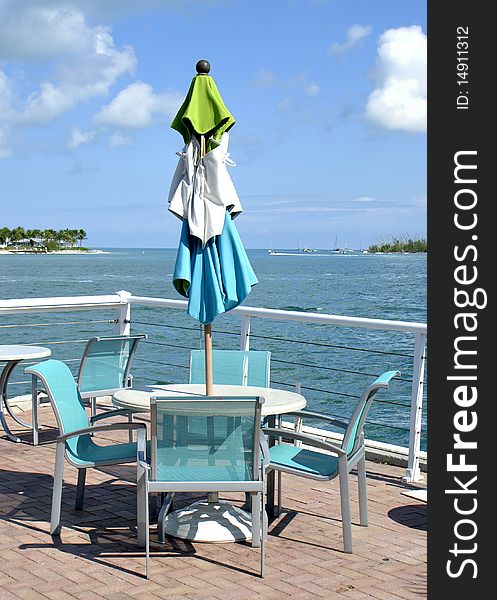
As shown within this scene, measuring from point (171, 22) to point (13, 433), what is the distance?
27.1ft

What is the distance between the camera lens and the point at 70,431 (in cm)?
507

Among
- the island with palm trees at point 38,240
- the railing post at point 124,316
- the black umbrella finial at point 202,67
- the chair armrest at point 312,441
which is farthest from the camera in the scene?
the island with palm trees at point 38,240

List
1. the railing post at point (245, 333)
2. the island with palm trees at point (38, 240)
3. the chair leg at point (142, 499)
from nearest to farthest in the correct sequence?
the chair leg at point (142, 499) < the railing post at point (245, 333) < the island with palm trees at point (38, 240)

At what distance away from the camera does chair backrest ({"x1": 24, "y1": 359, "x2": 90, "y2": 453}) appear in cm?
498

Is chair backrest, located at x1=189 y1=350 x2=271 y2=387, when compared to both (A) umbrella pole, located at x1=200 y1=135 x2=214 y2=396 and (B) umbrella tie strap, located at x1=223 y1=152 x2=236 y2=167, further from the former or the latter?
(B) umbrella tie strap, located at x1=223 y1=152 x2=236 y2=167

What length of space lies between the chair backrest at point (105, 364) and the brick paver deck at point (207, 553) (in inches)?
44.9

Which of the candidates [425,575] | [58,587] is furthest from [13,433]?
[425,575]

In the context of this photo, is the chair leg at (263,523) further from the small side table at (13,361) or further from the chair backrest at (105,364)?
the small side table at (13,361)

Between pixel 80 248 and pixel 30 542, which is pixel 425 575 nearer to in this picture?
pixel 30 542

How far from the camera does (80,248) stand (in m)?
150

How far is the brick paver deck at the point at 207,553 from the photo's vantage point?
421 cm

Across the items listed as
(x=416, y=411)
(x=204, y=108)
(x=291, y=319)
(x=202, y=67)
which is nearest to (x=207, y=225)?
(x=204, y=108)

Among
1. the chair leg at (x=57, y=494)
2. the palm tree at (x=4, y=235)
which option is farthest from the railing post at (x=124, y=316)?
the palm tree at (x=4, y=235)

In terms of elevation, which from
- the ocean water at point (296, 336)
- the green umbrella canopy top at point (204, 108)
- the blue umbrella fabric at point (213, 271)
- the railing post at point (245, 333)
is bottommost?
the ocean water at point (296, 336)
